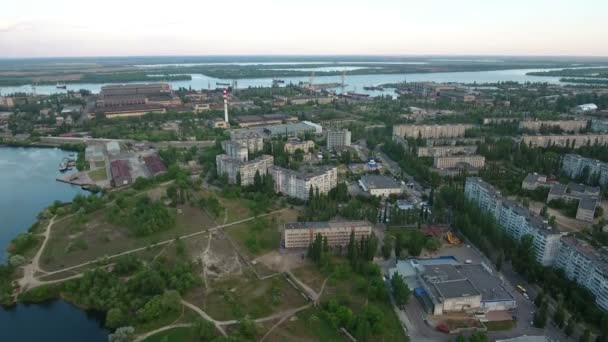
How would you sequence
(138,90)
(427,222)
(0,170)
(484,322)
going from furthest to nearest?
1. (138,90)
2. (0,170)
3. (427,222)
4. (484,322)

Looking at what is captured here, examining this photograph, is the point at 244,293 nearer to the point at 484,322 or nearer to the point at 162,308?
the point at 162,308

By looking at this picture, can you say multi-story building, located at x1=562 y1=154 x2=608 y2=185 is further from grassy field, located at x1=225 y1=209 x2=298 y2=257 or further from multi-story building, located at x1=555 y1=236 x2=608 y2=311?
grassy field, located at x1=225 y1=209 x2=298 y2=257

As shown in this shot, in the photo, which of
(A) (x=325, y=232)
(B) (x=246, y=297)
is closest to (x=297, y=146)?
(A) (x=325, y=232)

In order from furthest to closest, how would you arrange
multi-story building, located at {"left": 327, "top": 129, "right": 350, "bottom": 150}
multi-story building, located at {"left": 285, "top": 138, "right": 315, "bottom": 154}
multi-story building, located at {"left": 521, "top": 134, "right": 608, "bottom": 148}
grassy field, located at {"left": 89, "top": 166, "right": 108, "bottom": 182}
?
multi-story building, located at {"left": 327, "top": 129, "right": 350, "bottom": 150}, multi-story building, located at {"left": 521, "top": 134, "right": 608, "bottom": 148}, multi-story building, located at {"left": 285, "top": 138, "right": 315, "bottom": 154}, grassy field, located at {"left": 89, "top": 166, "right": 108, "bottom": 182}

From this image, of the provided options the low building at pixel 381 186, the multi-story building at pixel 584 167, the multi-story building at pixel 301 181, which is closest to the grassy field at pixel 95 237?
the multi-story building at pixel 301 181

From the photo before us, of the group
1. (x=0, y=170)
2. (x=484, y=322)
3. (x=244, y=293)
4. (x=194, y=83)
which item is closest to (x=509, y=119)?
(x=484, y=322)

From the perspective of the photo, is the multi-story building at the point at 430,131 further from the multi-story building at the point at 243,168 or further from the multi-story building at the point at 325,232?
the multi-story building at the point at 325,232

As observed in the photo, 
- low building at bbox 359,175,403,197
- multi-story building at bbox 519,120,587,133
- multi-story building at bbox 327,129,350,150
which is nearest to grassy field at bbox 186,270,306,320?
low building at bbox 359,175,403,197

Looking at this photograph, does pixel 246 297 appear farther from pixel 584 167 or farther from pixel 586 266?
pixel 584 167
